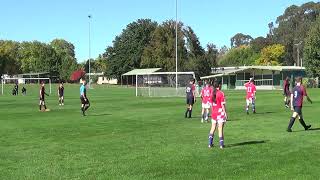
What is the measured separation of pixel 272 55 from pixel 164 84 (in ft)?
248

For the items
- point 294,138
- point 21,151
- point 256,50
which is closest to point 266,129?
point 294,138

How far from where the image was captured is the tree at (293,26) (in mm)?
139625

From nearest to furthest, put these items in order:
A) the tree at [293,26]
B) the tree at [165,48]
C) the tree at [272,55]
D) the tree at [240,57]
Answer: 1. the tree at [165,48]
2. the tree at [272,55]
3. the tree at [293,26]
4. the tree at [240,57]

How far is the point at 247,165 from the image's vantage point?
436 inches

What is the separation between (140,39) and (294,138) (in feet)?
396

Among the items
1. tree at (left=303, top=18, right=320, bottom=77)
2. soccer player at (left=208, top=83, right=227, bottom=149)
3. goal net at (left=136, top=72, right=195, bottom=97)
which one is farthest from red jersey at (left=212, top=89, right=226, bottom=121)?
tree at (left=303, top=18, right=320, bottom=77)

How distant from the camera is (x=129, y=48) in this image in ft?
439

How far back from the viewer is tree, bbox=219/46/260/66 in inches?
5995

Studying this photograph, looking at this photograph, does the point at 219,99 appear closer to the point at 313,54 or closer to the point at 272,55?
the point at 313,54

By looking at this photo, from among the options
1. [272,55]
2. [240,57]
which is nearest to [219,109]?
[272,55]

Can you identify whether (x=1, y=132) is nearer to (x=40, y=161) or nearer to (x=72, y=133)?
(x=72, y=133)

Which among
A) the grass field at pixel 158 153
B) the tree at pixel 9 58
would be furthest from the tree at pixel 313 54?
the tree at pixel 9 58

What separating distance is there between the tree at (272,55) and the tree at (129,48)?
30226 millimetres

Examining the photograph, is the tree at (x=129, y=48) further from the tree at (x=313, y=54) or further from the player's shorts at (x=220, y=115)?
the player's shorts at (x=220, y=115)
